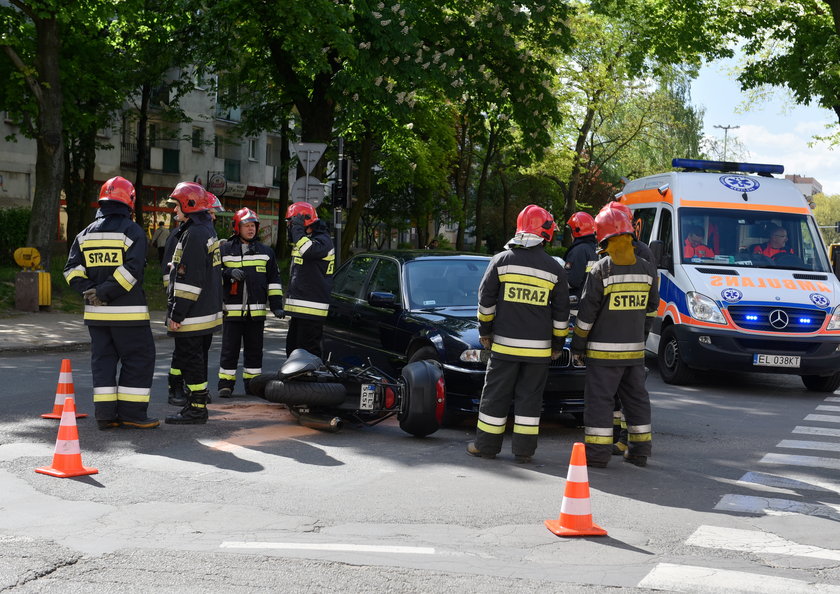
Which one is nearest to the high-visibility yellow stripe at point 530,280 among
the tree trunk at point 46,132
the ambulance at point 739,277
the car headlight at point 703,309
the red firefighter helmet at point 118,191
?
the red firefighter helmet at point 118,191

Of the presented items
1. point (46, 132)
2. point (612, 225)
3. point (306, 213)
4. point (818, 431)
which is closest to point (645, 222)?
point (818, 431)

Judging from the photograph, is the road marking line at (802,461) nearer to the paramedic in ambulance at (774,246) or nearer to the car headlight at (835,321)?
the car headlight at (835,321)

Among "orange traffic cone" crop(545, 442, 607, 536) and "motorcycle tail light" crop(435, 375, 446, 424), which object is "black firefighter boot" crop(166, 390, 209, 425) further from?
"orange traffic cone" crop(545, 442, 607, 536)

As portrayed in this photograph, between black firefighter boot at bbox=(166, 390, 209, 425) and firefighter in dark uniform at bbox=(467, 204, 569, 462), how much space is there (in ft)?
8.49

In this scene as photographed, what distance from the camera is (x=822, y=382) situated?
1355 centimetres

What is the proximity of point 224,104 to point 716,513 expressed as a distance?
2618 centimetres

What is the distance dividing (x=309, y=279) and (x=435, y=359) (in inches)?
85.8

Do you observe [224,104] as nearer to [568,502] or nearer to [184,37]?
[184,37]

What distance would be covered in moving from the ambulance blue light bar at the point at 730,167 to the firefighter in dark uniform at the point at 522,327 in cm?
767

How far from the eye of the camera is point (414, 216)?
47.7 m

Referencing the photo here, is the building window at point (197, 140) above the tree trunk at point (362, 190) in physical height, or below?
above

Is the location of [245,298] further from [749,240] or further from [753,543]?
[749,240]

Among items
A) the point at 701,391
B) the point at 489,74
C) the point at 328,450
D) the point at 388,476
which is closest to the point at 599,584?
the point at 388,476

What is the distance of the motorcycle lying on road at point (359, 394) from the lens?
852 centimetres
